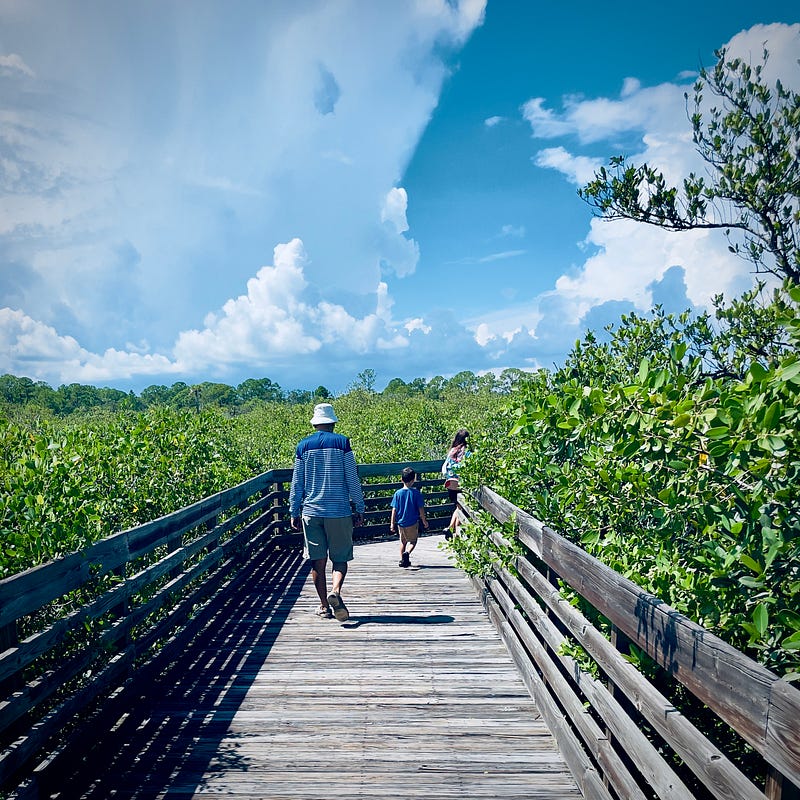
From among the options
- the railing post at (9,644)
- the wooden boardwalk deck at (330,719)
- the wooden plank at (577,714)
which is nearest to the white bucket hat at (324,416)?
the wooden boardwalk deck at (330,719)

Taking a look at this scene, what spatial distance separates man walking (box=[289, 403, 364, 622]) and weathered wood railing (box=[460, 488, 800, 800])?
1913 millimetres

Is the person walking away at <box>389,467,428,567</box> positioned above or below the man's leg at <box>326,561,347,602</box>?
above

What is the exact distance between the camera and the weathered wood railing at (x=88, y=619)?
9.64 feet

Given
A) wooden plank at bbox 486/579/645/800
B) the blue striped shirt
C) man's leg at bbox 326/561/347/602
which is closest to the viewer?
wooden plank at bbox 486/579/645/800

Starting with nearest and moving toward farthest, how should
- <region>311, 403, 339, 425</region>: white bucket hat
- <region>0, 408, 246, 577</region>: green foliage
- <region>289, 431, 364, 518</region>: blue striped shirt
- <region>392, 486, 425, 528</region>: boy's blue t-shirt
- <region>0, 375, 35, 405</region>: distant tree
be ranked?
<region>0, 408, 246, 577</region>: green foliage → <region>289, 431, 364, 518</region>: blue striped shirt → <region>311, 403, 339, 425</region>: white bucket hat → <region>392, 486, 425, 528</region>: boy's blue t-shirt → <region>0, 375, 35, 405</region>: distant tree

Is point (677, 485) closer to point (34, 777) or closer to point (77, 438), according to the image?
point (34, 777)

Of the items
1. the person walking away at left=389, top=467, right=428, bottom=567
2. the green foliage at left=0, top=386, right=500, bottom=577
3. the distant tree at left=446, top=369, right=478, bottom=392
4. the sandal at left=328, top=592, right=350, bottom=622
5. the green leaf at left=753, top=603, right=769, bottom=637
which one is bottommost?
the sandal at left=328, top=592, right=350, bottom=622

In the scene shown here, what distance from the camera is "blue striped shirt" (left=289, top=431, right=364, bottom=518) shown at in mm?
6113

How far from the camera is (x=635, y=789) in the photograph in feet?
8.43

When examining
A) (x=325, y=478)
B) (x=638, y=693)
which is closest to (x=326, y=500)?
(x=325, y=478)

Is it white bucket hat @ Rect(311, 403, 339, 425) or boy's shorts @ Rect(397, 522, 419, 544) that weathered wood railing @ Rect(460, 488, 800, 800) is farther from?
boy's shorts @ Rect(397, 522, 419, 544)

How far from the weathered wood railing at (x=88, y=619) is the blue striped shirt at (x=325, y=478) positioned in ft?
3.12

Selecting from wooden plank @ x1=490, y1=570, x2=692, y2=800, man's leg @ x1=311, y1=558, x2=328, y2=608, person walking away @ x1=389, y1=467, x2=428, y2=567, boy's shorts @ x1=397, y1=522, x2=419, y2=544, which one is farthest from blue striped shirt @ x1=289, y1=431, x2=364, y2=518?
wooden plank @ x1=490, y1=570, x2=692, y2=800

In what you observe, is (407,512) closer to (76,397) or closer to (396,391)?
(396,391)
